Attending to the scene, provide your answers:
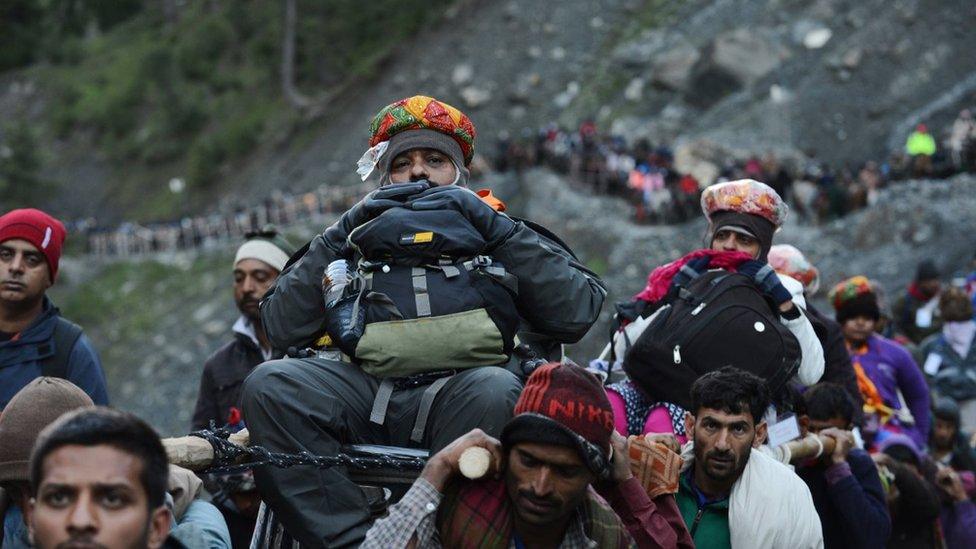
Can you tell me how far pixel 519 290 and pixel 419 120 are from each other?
882 mm

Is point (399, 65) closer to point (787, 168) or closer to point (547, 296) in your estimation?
point (787, 168)

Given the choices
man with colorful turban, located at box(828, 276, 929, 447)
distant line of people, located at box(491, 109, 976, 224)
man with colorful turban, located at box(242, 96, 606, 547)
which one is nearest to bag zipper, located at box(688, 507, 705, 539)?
man with colorful turban, located at box(242, 96, 606, 547)

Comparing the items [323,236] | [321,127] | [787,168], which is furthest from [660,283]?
[321,127]

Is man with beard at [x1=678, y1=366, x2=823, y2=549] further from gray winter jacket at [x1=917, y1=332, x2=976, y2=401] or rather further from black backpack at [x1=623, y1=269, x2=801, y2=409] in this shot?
gray winter jacket at [x1=917, y1=332, x2=976, y2=401]

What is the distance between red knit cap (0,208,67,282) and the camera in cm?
700

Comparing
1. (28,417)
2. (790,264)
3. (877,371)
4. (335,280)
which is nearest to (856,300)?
(877,371)

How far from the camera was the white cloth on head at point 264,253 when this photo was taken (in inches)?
342

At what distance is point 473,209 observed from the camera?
5.68 meters

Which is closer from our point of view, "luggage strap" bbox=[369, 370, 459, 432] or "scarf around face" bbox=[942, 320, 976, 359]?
"luggage strap" bbox=[369, 370, 459, 432]

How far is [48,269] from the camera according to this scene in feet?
23.4

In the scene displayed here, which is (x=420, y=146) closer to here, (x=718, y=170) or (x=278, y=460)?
(x=278, y=460)

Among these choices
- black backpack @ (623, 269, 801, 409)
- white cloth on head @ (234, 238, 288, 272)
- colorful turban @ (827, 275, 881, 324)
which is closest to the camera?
black backpack @ (623, 269, 801, 409)

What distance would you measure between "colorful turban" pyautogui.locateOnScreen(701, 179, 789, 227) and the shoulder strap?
3053 mm

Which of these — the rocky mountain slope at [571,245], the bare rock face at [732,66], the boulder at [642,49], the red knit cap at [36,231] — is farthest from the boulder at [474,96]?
the red knit cap at [36,231]
